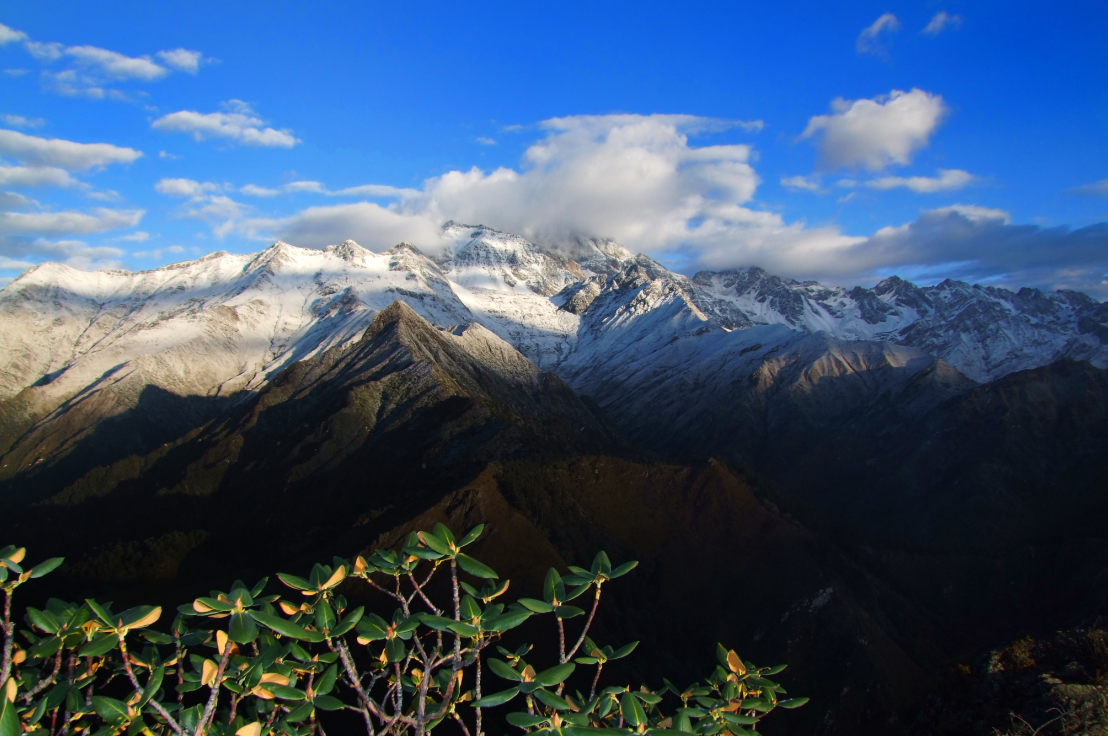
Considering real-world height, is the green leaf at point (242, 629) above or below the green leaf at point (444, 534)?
below

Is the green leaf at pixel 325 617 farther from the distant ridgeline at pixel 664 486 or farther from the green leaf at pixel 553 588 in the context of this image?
the distant ridgeline at pixel 664 486

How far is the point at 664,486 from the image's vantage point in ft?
221

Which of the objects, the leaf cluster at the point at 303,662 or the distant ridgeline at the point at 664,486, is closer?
the leaf cluster at the point at 303,662

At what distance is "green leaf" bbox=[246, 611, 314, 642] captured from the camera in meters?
6.75

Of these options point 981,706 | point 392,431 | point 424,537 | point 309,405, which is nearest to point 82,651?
point 424,537

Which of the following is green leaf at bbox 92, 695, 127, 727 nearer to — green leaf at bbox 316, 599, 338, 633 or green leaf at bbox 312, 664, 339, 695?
green leaf at bbox 312, 664, 339, 695

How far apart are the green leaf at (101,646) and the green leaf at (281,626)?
1.51 meters

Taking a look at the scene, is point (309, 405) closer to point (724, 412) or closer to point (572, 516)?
point (572, 516)

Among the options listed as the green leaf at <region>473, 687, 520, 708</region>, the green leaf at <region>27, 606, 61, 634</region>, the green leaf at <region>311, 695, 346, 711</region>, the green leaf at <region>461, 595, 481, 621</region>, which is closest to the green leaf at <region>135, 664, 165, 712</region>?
the green leaf at <region>27, 606, 61, 634</region>

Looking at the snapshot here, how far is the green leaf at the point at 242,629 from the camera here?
21.5ft

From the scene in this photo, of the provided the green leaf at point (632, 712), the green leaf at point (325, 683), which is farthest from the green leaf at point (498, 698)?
the green leaf at point (325, 683)

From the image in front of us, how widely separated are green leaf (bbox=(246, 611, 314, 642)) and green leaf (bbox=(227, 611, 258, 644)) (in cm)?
8

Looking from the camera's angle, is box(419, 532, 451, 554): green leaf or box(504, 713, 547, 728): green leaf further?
box(419, 532, 451, 554): green leaf

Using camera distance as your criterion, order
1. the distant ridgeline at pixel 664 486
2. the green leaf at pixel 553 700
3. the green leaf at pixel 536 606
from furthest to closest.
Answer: the distant ridgeline at pixel 664 486 < the green leaf at pixel 536 606 < the green leaf at pixel 553 700
